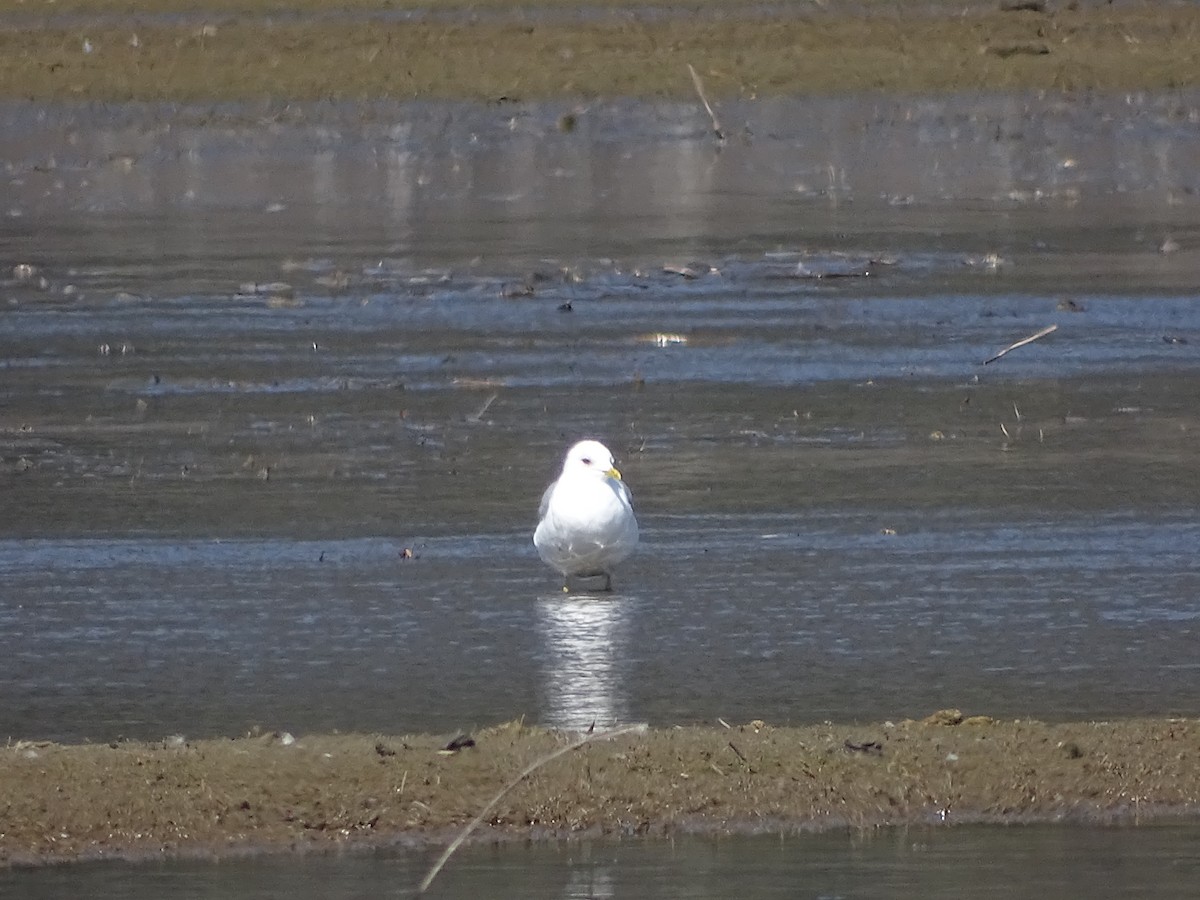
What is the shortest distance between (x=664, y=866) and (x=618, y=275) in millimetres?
10147

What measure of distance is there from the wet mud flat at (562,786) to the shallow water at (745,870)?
79mm

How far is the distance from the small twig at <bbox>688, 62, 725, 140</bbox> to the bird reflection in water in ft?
51.5

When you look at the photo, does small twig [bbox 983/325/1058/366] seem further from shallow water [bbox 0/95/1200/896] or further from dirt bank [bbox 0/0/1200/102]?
dirt bank [bbox 0/0/1200/102]

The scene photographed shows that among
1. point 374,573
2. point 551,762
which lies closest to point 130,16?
point 374,573

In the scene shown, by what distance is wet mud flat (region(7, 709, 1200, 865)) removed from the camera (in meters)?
6.96

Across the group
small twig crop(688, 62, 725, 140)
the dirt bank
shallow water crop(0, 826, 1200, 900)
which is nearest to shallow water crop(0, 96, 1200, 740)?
shallow water crop(0, 826, 1200, 900)

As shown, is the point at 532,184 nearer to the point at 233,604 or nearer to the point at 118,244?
the point at 118,244

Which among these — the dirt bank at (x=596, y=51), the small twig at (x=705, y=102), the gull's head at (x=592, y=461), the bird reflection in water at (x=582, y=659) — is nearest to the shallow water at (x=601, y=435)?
the bird reflection in water at (x=582, y=659)

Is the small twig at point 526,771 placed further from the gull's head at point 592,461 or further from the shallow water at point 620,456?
the gull's head at point 592,461

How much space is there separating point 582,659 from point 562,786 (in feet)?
4.37

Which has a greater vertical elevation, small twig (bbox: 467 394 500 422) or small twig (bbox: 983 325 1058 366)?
small twig (bbox: 983 325 1058 366)

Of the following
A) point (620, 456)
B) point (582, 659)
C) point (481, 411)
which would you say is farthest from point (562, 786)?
point (481, 411)

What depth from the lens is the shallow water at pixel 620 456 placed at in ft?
26.0

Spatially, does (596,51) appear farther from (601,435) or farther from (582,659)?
(582,659)
